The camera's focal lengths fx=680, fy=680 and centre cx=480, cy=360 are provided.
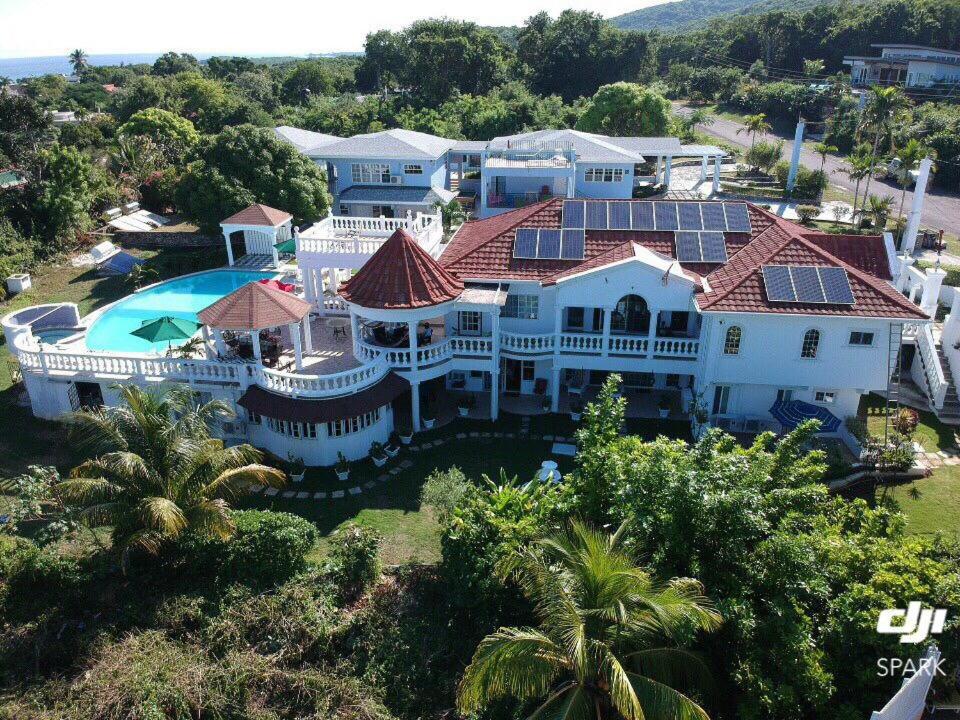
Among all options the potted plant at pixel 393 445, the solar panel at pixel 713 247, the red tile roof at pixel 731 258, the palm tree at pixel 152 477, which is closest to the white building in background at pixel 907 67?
the red tile roof at pixel 731 258

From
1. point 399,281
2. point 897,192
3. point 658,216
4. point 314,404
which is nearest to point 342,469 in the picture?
point 314,404

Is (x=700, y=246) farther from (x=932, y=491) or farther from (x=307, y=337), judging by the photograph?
(x=307, y=337)

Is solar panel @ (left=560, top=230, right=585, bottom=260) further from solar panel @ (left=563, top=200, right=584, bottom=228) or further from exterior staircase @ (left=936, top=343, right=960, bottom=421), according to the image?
exterior staircase @ (left=936, top=343, right=960, bottom=421)

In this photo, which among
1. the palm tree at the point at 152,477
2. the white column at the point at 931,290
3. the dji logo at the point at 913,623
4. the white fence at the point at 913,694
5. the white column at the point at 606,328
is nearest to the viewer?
the white fence at the point at 913,694

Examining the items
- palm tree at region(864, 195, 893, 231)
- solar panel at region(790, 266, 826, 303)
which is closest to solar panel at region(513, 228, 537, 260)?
solar panel at region(790, 266, 826, 303)

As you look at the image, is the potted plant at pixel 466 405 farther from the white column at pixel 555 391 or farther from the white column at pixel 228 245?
the white column at pixel 228 245
